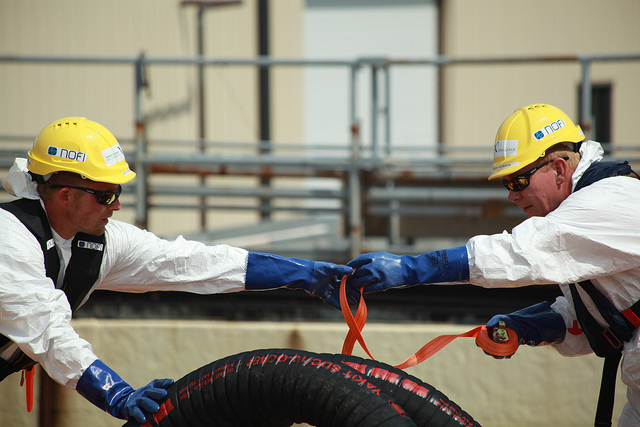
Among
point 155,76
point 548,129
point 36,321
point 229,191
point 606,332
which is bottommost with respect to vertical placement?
point 606,332

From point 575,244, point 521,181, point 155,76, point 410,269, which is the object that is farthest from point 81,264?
point 155,76

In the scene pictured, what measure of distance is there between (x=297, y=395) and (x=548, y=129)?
5.24 feet

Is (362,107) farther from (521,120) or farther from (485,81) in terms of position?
(521,120)

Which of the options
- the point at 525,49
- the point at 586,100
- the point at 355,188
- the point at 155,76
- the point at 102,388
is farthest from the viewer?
the point at 525,49

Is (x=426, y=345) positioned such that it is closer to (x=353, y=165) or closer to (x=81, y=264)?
(x=81, y=264)

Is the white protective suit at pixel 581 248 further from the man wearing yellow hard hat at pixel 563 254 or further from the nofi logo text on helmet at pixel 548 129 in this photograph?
the nofi logo text on helmet at pixel 548 129

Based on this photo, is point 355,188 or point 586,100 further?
point 355,188

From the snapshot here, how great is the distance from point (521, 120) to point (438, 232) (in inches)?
131

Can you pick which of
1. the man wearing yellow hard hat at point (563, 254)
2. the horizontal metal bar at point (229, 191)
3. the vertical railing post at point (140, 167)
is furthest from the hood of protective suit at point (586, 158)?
the vertical railing post at point (140, 167)

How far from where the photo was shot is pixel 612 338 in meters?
2.69

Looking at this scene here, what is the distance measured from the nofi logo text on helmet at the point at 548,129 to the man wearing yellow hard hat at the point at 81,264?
1.08m

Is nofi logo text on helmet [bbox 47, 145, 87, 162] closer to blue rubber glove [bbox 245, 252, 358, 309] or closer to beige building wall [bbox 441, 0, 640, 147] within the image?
blue rubber glove [bbox 245, 252, 358, 309]

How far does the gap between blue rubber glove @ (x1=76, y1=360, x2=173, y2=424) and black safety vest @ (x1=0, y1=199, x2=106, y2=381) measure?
0.52m

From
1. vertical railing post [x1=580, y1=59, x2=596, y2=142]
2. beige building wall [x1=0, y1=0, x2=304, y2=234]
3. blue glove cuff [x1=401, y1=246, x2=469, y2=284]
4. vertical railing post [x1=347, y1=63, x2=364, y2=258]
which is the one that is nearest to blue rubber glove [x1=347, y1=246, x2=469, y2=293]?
blue glove cuff [x1=401, y1=246, x2=469, y2=284]
